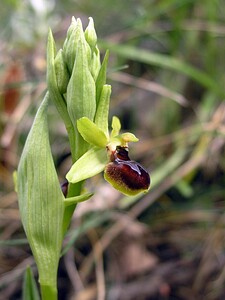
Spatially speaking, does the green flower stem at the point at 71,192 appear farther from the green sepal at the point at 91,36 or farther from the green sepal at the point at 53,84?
the green sepal at the point at 91,36

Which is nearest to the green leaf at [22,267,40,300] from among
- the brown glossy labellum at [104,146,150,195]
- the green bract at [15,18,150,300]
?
the green bract at [15,18,150,300]

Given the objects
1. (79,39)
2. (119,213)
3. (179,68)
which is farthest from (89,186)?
(79,39)

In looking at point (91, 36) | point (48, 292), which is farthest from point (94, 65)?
point (48, 292)

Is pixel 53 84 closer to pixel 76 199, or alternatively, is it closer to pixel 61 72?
pixel 61 72

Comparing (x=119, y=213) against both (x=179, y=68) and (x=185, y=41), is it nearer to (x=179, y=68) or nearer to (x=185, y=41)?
(x=179, y=68)

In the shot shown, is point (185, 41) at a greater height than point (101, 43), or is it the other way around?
point (101, 43)
